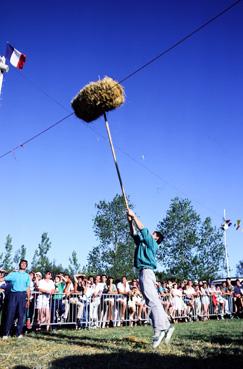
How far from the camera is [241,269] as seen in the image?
8356cm

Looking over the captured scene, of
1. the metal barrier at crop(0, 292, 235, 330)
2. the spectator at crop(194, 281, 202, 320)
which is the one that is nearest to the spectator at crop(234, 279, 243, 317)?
the spectator at crop(194, 281, 202, 320)

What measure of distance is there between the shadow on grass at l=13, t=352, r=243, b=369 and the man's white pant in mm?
716

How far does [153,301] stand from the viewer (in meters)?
6.05

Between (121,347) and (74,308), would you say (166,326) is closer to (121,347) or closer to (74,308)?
(121,347)

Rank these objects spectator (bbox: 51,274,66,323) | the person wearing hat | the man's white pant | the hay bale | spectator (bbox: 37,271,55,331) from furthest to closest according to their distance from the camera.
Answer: spectator (bbox: 51,274,66,323) → spectator (bbox: 37,271,55,331) → the person wearing hat → the hay bale → the man's white pant

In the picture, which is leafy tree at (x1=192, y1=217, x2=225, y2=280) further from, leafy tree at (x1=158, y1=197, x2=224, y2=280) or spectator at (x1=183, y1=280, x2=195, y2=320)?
spectator at (x1=183, y1=280, x2=195, y2=320)

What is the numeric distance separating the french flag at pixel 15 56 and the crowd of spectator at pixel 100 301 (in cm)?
642

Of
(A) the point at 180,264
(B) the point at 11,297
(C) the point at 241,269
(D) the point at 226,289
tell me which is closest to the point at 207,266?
(A) the point at 180,264

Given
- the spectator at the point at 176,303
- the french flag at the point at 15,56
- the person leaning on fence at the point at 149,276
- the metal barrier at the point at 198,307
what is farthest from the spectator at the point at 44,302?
the french flag at the point at 15,56

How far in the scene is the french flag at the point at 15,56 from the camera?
11.2 m

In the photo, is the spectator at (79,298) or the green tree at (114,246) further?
the green tree at (114,246)

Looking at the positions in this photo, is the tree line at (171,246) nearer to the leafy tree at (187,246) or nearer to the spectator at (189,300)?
the leafy tree at (187,246)

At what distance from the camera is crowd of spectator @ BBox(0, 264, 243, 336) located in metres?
10.7

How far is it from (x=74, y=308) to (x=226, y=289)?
32.4ft
